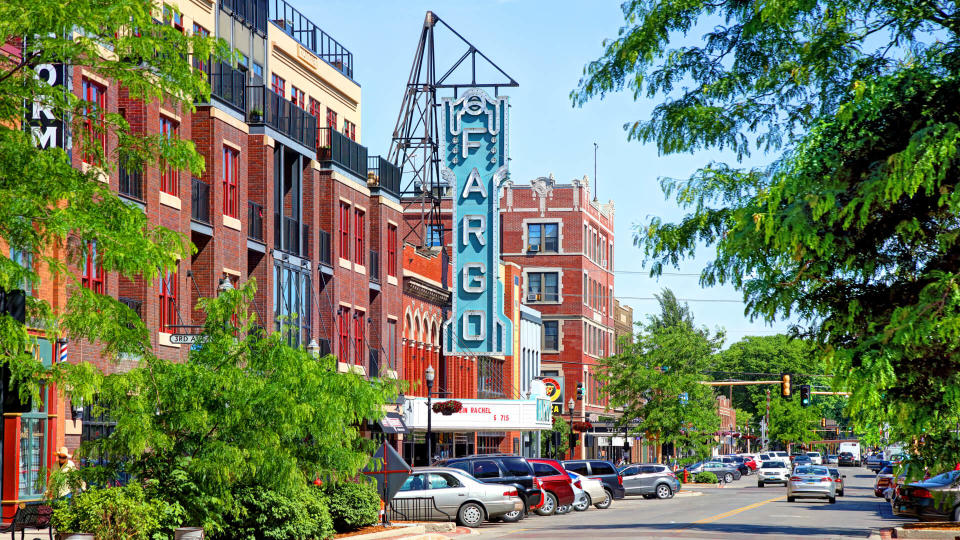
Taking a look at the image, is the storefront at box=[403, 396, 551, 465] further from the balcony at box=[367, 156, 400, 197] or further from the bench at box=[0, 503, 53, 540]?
the bench at box=[0, 503, 53, 540]

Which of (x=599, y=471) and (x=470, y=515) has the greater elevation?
(x=470, y=515)

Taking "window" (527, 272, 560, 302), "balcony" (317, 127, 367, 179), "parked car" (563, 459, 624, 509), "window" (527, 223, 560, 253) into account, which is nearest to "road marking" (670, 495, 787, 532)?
"parked car" (563, 459, 624, 509)

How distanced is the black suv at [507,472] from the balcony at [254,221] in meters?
9.62

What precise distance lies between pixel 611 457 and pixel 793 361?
73458 mm

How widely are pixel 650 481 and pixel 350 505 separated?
104ft

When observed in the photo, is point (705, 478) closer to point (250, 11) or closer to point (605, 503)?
point (605, 503)

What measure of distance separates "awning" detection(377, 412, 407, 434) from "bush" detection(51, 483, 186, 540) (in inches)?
1165

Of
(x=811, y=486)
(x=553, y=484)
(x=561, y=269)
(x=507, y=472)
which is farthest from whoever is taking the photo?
(x=561, y=269)

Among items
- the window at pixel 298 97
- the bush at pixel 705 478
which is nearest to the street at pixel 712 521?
the window at pixel 298 97

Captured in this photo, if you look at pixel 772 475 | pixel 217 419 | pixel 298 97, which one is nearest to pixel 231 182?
pixel 298 97

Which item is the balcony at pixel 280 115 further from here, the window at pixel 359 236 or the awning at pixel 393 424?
the awning at pixel 393 424

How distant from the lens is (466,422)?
59.0 m

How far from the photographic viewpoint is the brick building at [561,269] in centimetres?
9325

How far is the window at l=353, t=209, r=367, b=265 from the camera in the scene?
50.0m
